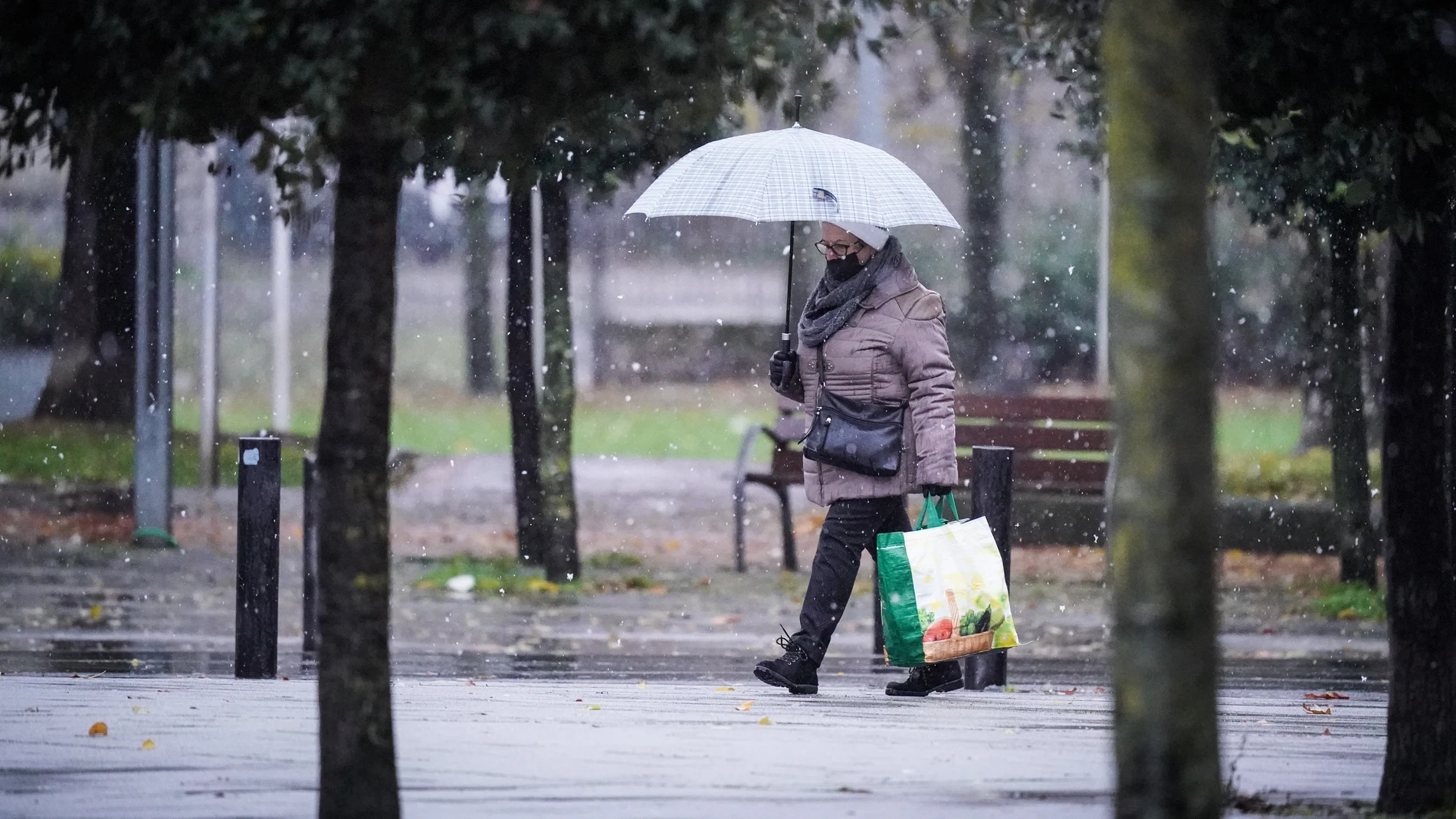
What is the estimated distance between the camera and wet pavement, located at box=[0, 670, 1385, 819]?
4.76m

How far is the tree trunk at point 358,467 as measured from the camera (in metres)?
4.13

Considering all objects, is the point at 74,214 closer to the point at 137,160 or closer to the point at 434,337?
the point at 137,160

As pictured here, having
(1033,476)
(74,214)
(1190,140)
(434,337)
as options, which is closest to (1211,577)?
(1190,140)

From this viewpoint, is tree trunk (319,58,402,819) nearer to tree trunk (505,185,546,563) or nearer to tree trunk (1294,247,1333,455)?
tree trunk (505,185,546,563)

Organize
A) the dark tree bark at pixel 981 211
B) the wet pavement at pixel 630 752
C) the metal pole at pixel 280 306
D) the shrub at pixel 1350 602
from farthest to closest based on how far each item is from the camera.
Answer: the dark tree bark at pixel 981 211, the metal pole at pixel 280 306, the shrub at pixel 1350 602, the wet pavement at pixel 630 752

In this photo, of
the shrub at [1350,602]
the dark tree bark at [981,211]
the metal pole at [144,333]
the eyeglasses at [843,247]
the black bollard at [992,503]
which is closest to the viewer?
the eyeglasses at [843,247]

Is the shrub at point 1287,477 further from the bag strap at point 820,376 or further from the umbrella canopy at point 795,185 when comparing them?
the bag strap at point 820,376

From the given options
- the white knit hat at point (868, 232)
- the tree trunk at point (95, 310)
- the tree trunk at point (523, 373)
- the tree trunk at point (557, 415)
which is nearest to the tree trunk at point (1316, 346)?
the tree trunk at point (557, 415)

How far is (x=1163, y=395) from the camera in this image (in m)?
3.40

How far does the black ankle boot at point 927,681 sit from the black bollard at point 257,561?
7.84 ft

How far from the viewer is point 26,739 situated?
552 centimetres

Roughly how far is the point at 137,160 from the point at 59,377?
5.63 meters

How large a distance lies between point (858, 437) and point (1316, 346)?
9.36 m


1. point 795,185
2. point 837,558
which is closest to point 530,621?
point 837,558
